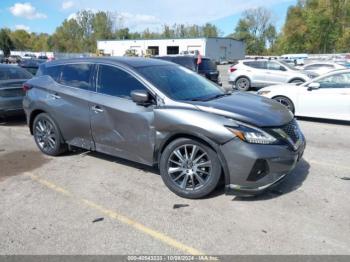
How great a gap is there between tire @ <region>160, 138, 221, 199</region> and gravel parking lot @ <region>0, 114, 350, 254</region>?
143 mm

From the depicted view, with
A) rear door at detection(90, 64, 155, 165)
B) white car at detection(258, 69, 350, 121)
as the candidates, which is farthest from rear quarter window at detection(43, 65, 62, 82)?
white car at detection(258, 69, 350, 121)

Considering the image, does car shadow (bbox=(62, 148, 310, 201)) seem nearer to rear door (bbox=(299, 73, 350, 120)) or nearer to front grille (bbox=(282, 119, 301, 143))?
front grille (bbox=(282, 119, 301, 143))

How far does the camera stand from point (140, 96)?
4.66 meters

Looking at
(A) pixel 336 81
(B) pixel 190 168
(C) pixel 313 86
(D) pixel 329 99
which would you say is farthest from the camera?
(C) pixel 313 86

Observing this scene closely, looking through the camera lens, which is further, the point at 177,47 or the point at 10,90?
the point at 177,47

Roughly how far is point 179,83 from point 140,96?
2.66ft

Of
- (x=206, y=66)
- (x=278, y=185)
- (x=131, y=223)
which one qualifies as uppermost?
(x=206, y=66)

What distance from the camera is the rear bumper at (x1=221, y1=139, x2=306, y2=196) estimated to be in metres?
4.07

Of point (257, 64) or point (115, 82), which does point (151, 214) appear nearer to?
point (115, 82)

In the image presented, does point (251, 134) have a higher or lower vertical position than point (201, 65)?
lower

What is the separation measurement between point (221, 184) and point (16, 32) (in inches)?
6214

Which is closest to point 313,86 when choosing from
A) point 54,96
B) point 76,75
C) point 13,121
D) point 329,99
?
point 329,99

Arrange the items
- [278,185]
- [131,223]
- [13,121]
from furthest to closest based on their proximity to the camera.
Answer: [13,121] → [278,185] → [131,223]

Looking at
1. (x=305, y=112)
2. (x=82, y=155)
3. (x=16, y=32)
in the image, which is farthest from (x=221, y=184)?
(x=16, y=32)
